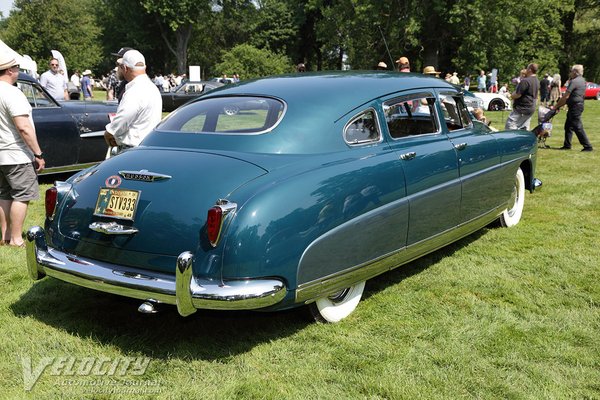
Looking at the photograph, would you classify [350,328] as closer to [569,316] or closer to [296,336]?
[296,336]

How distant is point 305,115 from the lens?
347 cm

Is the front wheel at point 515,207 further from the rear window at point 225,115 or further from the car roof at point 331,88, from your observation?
the rear window at point 225,115

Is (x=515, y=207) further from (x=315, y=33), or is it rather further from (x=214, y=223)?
(x=315, y=33)

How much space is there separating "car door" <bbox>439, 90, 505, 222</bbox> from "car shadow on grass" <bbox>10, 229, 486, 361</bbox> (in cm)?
119

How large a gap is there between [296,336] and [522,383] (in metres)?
1.27

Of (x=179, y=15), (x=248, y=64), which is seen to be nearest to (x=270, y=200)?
(x=248, y=64)

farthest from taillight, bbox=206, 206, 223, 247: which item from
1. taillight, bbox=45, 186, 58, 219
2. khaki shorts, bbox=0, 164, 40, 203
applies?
khaki shorts, bbox=0, 164, 40, 203

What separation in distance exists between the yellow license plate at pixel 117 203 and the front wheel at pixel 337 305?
4.00ft

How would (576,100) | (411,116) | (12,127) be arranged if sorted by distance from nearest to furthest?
(411,116) < (12,127) < (576,100)

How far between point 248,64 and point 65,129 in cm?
3691

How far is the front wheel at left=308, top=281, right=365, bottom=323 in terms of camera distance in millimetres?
3418

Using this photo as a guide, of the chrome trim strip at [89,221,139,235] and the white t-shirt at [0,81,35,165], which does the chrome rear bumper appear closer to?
the chrome trim strip at [89,221,139,235]

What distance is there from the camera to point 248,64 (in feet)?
141

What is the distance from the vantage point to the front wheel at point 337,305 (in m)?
3.42
